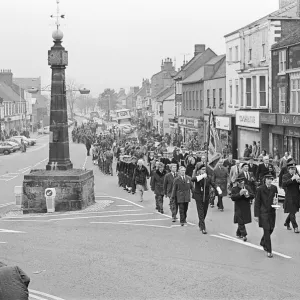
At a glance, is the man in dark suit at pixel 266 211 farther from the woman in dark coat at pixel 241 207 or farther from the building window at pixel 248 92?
the building window at pixel 248 92

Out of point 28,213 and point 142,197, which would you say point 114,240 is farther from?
point 142,197

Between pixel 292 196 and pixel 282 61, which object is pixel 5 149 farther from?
pixel 292 196

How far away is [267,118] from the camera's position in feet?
115

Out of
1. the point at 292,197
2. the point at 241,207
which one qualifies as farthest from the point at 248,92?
the point at 241,207

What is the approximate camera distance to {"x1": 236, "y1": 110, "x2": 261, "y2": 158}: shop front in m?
37.0

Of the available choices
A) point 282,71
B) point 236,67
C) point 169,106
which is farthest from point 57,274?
point 169,106

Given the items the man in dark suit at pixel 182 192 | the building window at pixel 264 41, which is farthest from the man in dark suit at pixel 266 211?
the building window at pixel 264 41

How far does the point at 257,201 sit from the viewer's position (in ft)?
41.3

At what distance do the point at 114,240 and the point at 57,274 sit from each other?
3019 millimetres

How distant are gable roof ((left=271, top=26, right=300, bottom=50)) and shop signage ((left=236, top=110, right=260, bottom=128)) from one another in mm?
4069

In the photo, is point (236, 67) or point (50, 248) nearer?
point (50, 248)

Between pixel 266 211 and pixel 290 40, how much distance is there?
22.4 meters

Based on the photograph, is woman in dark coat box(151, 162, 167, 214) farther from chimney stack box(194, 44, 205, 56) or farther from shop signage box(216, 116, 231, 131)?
chimney stack box(194, 44, 205, 56)

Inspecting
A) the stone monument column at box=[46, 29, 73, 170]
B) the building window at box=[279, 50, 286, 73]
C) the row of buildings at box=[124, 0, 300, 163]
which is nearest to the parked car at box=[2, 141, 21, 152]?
the row of buildings at box=[124, 0, 300, 163]
